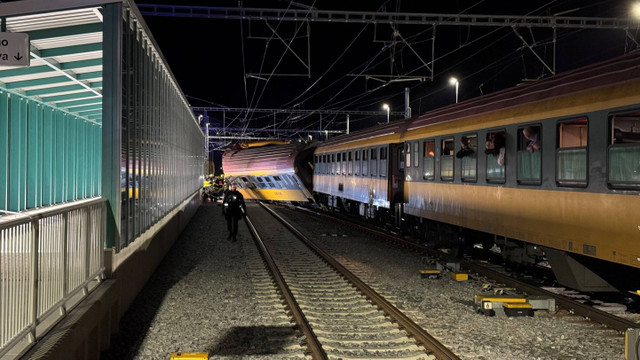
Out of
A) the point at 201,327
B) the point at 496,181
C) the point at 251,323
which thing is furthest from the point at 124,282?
the point at 496,181

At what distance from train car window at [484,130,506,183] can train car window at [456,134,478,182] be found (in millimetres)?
555

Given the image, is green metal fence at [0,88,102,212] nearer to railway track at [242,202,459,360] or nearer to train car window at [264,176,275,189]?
railway track at [242,202,459,360]

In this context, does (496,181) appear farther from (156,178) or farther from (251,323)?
(156,178)

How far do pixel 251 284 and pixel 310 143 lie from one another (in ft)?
73.3


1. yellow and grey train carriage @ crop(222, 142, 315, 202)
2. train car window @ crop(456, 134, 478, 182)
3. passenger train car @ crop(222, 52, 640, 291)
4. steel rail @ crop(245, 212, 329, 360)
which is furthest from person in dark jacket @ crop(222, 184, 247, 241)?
yellow and grey train carriage @ crop(222, 142, 315, 202)

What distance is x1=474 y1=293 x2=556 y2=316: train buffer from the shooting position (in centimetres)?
834

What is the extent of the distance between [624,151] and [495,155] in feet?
11.7

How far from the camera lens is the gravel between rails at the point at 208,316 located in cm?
681

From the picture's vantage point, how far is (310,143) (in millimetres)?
32781

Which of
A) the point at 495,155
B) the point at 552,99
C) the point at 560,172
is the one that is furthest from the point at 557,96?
the point at 495,155

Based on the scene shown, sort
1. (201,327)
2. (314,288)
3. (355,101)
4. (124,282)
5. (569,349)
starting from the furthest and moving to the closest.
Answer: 1. (355,101)
2. (314,288)
3. (124,282)
4. (201,327)
5. (569,349)

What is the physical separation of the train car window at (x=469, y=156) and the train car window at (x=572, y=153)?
2.97 m

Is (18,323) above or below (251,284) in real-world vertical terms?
above

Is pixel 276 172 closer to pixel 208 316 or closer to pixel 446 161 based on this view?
pixel 446 161
